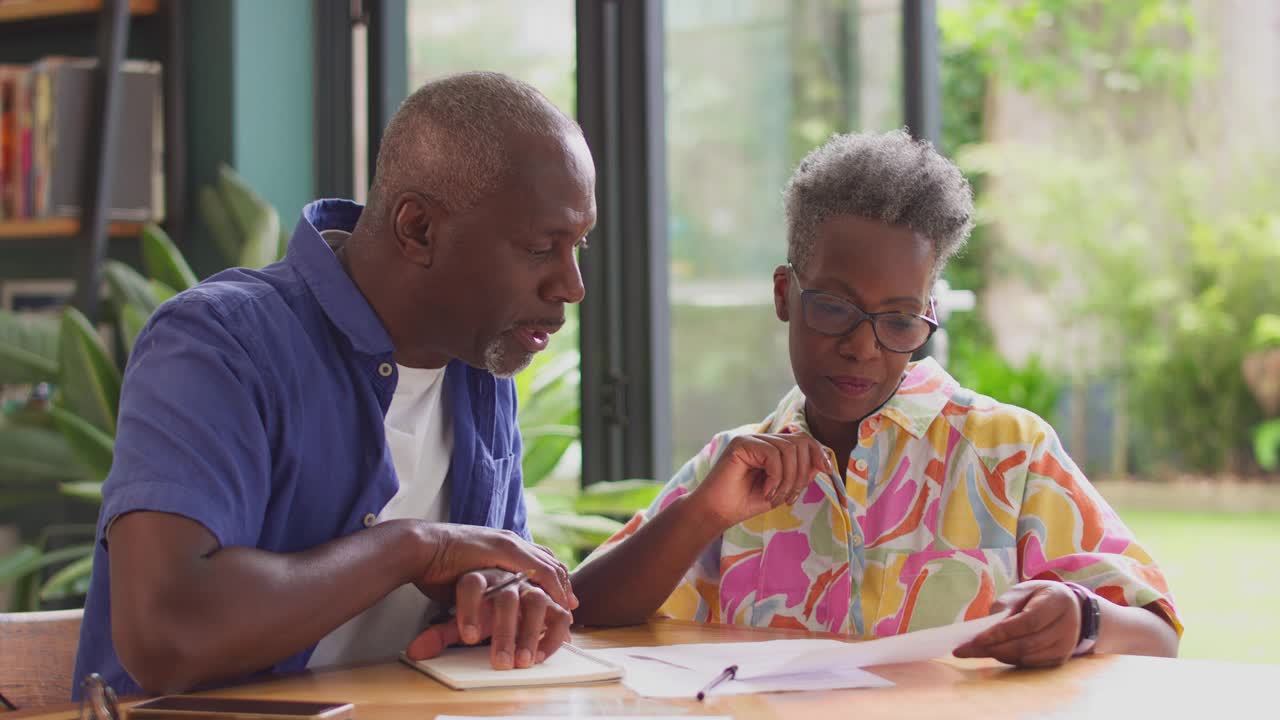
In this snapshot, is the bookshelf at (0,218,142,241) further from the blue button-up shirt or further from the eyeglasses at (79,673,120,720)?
the eyeglasses at (79,673,120,720)

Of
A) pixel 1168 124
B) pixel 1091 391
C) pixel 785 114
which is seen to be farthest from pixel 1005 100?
pixel 785 114

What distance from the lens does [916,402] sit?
168cm

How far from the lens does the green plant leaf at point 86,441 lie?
9.14 feet

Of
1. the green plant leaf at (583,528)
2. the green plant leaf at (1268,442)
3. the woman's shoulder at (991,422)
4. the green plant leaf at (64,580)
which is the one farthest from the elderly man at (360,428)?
the green plant leaf at (1268,442)

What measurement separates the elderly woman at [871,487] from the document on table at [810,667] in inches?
10.6

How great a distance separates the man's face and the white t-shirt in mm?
178

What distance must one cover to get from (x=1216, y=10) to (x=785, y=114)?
7227mm

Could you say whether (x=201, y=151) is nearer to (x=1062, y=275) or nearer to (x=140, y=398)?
(x=140, y=398)

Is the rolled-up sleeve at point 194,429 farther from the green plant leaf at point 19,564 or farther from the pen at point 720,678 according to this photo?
the green plant leaf at point 19,564

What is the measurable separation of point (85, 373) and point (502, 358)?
1647mm

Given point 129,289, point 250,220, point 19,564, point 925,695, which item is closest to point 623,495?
point 250,220

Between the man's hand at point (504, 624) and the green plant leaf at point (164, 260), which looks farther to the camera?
the green plant leaf at point (164, 260)

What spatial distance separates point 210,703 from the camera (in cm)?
114

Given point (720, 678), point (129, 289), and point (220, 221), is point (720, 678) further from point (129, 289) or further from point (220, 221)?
point (220, 221)
